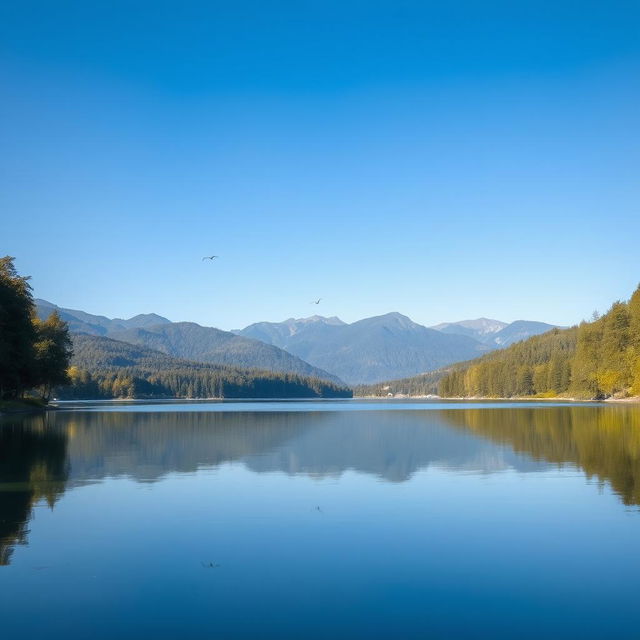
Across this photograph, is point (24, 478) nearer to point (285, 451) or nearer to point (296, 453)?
point (296, 453)

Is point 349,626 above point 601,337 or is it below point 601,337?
below

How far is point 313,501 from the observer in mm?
20453

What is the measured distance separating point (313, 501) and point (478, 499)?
15.7 ft

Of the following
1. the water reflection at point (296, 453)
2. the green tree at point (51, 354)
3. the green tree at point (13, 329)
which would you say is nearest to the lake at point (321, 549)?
the water reflection at point (296, 453)

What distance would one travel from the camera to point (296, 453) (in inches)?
1373

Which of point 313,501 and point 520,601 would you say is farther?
point 313,501

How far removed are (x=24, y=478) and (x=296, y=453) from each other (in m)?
13.6

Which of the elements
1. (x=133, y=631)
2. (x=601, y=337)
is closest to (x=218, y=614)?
(x=133, y=631)

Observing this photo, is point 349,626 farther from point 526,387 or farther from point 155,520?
point 526,387

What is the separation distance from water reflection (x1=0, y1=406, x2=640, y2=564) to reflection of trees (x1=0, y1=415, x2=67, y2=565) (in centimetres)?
3

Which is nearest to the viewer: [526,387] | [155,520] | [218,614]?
[218,614]

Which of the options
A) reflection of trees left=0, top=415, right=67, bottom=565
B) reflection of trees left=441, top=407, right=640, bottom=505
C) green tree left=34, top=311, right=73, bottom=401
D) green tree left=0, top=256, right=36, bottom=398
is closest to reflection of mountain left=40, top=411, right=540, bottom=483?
reflection of trees left=0, top=415, right=67, bottom=565

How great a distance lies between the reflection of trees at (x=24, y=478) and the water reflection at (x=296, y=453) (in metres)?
0.03

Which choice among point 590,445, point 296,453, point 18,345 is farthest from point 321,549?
point 18,345
